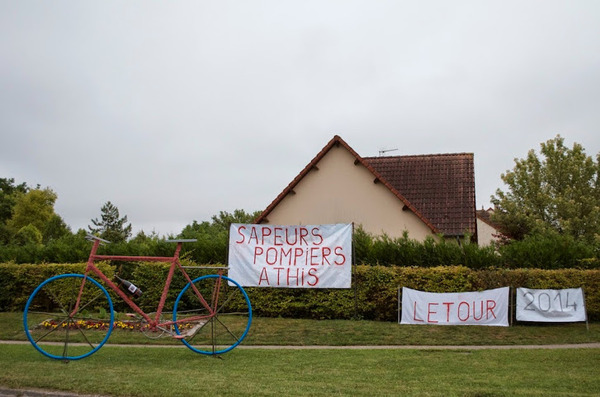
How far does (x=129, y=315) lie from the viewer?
9.30 m

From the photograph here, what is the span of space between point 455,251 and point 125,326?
941 cm

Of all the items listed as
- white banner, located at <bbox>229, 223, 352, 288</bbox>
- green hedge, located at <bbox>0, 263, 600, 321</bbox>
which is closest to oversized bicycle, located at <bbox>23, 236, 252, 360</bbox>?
white banner, located at <bbox>229, 223, 352, 288</bbox>

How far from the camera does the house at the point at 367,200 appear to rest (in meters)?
24.0

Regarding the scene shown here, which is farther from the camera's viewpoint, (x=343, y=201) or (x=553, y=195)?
(x=553, y=195)

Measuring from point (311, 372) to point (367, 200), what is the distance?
1692cm

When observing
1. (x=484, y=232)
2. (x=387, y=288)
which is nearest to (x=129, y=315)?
(x=387, y=288)

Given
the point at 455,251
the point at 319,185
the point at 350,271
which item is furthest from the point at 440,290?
the point at 319,185

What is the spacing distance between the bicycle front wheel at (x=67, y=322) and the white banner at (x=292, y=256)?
3.87m

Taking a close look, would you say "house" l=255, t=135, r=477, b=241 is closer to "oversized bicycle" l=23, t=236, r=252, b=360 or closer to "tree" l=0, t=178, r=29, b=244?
"oversized bicycle" l=23, t=236, r=252, b=360

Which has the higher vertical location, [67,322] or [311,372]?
[67,322]

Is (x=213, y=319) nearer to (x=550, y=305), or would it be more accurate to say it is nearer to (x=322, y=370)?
(x=322, y=370)

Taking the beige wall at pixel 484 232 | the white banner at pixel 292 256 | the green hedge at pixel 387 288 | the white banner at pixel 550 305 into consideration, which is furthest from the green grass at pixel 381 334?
the beige wall at pixel 484 232

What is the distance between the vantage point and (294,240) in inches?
630

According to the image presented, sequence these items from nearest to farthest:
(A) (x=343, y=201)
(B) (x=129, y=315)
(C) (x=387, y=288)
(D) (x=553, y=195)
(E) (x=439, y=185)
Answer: (B) (x=129, y=315) → (C) (x=387, y=288) → (A) (x=343, y=201) → (E) (x=439, y=185) → (D) (x=553, y=195)
